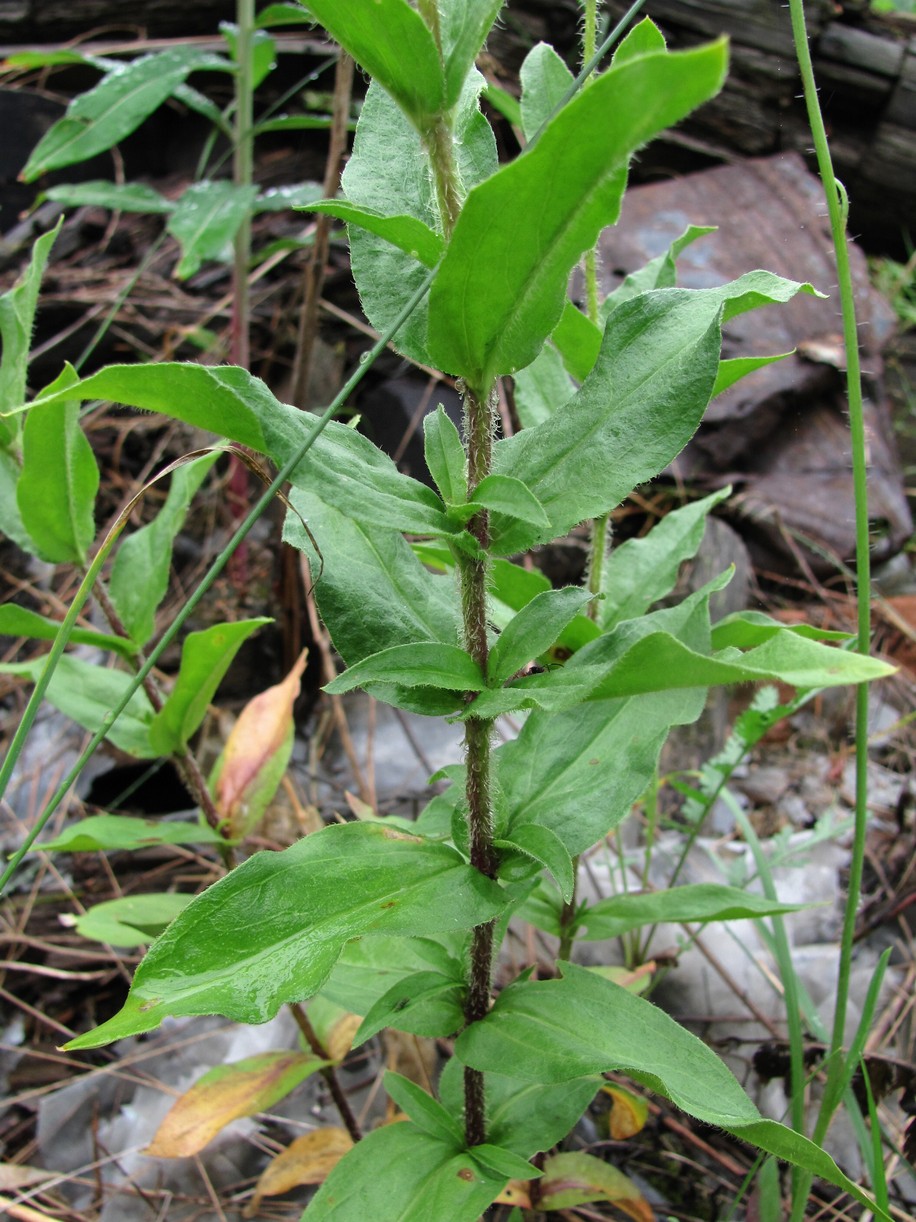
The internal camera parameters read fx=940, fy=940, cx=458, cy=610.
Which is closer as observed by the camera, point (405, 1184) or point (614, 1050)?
point (614, 1050)

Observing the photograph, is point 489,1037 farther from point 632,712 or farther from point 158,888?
point 158,888

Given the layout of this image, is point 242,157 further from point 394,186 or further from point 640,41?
point 640,41

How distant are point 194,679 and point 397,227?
67 cm

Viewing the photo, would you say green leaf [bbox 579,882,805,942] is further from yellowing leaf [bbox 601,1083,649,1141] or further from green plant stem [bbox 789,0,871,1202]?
yellowing leaf [bbox 601,1083,649,1141]

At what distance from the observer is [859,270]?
2.85 metres

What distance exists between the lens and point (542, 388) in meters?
1.15

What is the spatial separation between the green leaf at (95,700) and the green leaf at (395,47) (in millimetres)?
845

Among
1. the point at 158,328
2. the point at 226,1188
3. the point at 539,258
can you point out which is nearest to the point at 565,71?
the point at 539,258

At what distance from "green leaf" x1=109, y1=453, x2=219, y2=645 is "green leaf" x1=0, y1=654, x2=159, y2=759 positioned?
9 centimetres

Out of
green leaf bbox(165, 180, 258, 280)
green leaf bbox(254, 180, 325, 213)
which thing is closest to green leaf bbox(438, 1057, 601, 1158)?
green leaf bbox(165, 180, 258, 280)

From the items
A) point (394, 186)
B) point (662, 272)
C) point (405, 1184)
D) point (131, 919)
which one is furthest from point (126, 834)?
point (662, 272)

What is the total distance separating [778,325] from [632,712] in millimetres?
2123

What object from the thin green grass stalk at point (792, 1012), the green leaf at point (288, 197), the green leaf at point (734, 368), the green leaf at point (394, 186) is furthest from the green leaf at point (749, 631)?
the green leaf at point (288, 197)

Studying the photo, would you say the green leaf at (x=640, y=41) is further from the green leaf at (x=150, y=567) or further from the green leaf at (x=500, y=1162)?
the green leaf at (x=500, y=1162)
